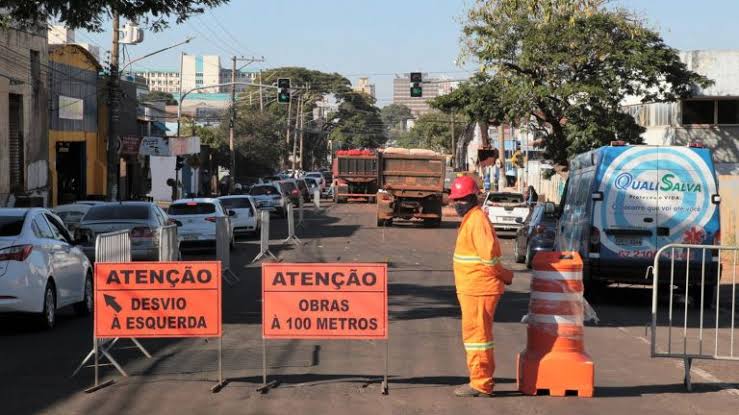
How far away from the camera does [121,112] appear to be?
55.8 meters

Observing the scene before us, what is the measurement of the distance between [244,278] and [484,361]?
13366 mm

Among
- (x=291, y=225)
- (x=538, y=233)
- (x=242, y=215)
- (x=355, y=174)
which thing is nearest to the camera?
(x=538, y=233)

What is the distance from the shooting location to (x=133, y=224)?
21.3 metres

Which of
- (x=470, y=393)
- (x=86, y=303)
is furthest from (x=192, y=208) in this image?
(x=470, y=393)

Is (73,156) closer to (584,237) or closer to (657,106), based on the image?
(657,106)

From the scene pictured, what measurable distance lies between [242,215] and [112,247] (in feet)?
73.8

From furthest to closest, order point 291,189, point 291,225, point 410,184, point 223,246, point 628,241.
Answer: point 291,189
point 410,184
point 291,225
point 223,246
point 628,241

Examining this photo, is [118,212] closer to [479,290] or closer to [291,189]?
[479,290]

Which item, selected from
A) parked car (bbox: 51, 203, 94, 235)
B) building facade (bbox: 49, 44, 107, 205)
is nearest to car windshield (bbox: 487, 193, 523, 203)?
parked car (bbox: 51, 203, 94, 235)

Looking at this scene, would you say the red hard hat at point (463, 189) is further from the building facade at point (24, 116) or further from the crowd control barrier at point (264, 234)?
the building facade at point (24, 116)

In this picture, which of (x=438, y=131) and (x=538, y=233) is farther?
(x=438, y=131)

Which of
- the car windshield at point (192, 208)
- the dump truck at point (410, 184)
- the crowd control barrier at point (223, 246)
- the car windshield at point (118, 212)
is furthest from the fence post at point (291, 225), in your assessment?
the crowd control barrier at point (223, 246)

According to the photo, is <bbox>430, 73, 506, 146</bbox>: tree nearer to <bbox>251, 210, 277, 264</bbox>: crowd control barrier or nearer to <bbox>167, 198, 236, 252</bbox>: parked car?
<bbox>167, 198, 236, 252</bbox>: parked car

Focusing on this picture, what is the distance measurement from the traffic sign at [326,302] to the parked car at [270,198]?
3889 centimetres
